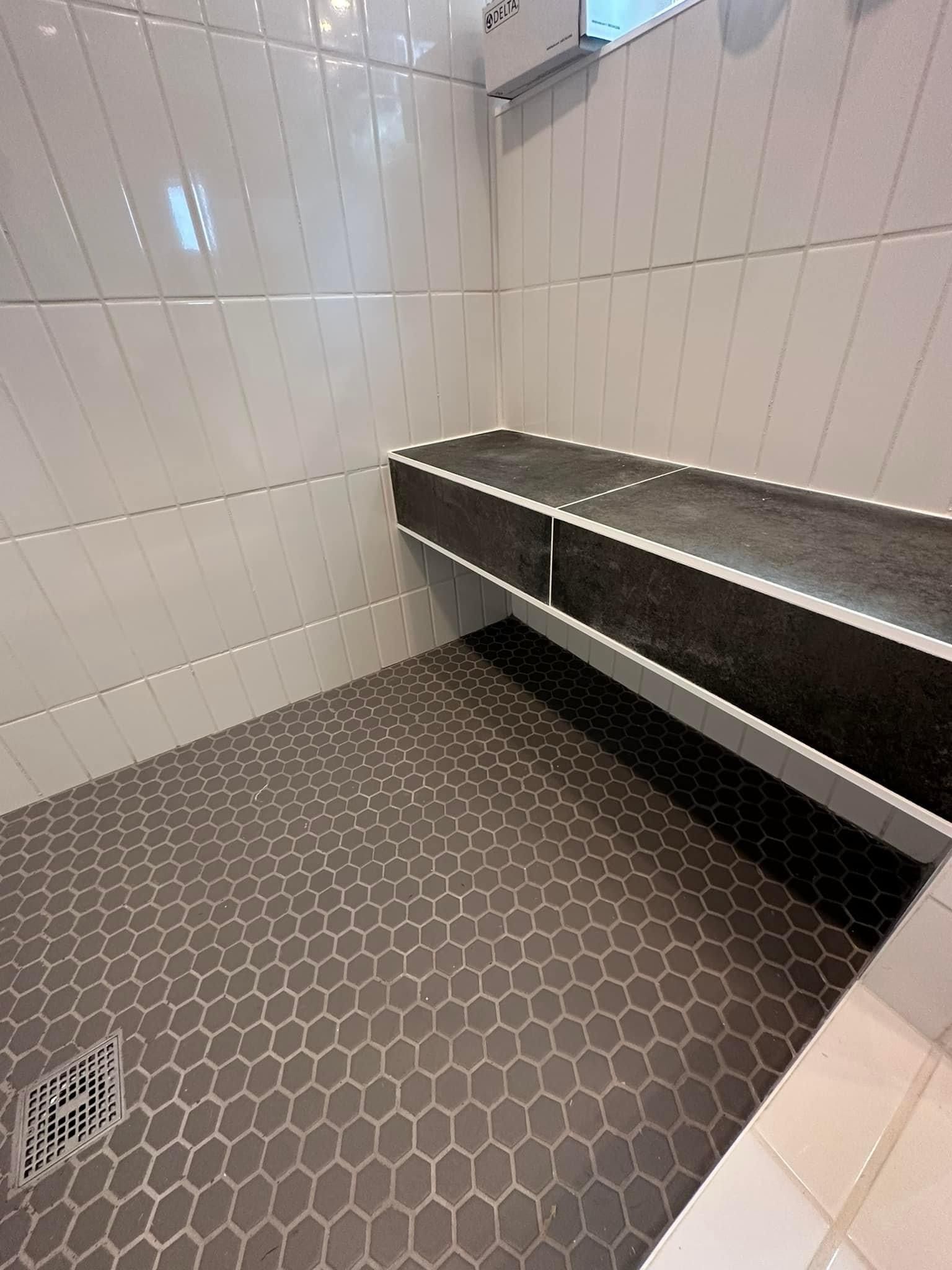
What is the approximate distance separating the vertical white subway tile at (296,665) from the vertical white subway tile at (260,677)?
14mm

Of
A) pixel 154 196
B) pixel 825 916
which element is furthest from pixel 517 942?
pixel 154 196

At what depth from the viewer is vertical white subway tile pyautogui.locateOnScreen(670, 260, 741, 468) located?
93 cm

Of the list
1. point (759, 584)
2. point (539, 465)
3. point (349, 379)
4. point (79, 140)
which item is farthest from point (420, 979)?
point (79, 140)

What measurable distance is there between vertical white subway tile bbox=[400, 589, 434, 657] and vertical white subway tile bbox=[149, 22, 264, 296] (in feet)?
2.69

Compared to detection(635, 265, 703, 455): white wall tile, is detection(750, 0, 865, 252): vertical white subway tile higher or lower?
higher

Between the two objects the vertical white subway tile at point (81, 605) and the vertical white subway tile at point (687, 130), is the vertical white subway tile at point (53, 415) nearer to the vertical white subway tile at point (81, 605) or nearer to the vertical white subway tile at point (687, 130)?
the vertical white subway tile at point (81, 605)

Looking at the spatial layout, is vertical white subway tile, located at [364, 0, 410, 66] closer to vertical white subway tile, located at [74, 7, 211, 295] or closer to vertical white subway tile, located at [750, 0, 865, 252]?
vertical white subway tile, located at [74, 7, 211, 295]

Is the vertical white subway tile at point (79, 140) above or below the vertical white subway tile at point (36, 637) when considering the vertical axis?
above

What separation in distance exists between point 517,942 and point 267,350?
4.15 feet

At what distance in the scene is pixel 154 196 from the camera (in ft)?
3.10

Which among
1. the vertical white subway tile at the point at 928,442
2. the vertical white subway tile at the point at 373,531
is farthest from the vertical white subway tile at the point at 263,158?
the vertical white subway tile at the point at 928,442

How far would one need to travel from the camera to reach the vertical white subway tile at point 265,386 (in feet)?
3.59

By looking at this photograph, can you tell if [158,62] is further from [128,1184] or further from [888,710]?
[128,1184]

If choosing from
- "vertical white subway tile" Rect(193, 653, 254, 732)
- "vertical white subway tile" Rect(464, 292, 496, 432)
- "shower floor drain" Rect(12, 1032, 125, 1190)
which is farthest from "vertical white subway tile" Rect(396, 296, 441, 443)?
"shower floor drain" Rect(12, 1032, 125, 1190)
